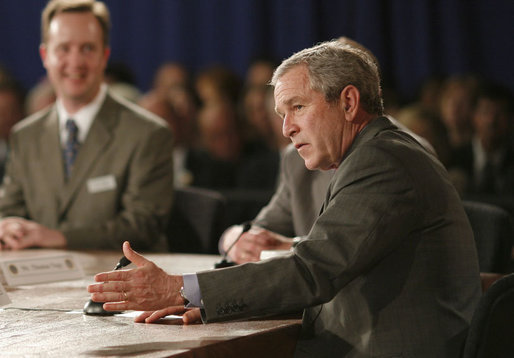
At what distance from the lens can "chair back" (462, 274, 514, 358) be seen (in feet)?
5.69

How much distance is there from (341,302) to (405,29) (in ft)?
19.8

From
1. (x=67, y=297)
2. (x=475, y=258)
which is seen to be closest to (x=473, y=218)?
(x=475, y=258)

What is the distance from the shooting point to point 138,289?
191 centimetres

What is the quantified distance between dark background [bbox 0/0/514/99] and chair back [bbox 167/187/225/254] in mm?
4127

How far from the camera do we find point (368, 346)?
1919mm

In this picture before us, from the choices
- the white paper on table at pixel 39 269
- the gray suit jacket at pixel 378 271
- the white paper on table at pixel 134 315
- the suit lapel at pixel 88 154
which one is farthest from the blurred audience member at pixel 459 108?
the white paper on table at pixel 134 315

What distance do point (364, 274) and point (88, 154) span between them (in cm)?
183

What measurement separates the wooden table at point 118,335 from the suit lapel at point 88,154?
1231 millimetres

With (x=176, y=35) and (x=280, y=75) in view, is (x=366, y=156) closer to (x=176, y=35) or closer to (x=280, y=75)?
(x=280, y=75)

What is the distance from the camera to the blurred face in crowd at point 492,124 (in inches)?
231

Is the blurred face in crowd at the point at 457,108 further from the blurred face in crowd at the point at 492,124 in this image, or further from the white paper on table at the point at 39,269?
the white paper on table at the point at 39,269

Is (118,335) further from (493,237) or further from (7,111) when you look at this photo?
(7,111)

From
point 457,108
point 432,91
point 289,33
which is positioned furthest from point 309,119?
point 289,33

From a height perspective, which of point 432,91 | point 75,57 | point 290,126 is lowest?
point 432,91
